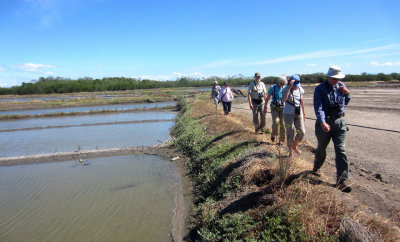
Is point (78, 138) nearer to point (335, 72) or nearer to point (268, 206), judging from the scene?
point (268, 206)

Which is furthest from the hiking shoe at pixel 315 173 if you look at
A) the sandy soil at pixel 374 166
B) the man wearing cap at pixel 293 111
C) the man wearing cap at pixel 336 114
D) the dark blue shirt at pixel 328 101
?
the dark blue shirt at pixel 328 101

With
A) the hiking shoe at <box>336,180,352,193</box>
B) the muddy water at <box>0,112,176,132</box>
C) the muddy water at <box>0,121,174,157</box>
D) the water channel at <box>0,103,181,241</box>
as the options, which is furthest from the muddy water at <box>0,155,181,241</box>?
the muddy water at <box>0,112,176,132</box>

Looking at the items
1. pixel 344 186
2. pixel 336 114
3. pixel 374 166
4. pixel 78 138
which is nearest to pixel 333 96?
pixel 336 114

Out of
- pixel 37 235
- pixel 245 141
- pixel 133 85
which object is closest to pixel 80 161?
pixel 37 235

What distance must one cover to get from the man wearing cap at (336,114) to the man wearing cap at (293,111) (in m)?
1.01

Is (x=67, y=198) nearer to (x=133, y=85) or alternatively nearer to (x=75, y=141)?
(x=75, y=141)

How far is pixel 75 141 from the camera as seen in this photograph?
1238 cm

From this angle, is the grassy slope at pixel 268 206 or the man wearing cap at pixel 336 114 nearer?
the grassy slope at pixel 268 206

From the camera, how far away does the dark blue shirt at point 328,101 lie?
396 cm

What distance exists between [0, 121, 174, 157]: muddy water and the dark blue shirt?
27.1 ft

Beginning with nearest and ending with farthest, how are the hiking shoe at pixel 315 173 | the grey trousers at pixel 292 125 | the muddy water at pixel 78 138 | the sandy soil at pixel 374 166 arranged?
the sandy soil at pixel 374 166
the hiking shoe at pixel 315 173
the grey trousers at pixel 292 125
the muddy water at pixel 78 138

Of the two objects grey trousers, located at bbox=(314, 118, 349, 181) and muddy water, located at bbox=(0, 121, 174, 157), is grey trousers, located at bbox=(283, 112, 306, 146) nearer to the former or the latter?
grey trousers, located at bbox=(314, 118, 349, 181)

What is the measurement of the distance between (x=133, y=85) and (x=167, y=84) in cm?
1168

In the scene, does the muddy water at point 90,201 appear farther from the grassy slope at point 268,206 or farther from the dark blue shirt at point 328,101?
the dark blue shirt at point 328,101
